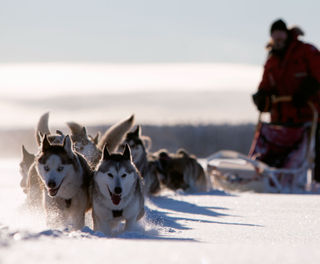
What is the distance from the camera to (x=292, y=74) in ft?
28.3

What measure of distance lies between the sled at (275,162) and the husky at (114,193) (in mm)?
4257

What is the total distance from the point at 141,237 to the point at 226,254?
3.86 ft

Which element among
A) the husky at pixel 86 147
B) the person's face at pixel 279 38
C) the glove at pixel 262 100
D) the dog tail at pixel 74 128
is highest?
the person's face at pixel 279 38

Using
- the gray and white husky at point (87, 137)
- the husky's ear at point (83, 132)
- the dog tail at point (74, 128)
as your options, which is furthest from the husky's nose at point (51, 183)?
the dog tail at point (74, 128)

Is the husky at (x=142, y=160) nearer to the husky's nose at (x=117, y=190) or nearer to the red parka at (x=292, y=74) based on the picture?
the red parka at (x=292, y=74)

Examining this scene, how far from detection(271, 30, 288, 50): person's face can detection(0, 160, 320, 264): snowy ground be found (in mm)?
2292

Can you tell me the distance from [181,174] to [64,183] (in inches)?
189

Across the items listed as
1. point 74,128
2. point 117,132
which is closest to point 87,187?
point 74,128

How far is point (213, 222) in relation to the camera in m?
4.92

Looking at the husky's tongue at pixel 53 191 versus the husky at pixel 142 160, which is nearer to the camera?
the husky's tongue at pixel 53 191

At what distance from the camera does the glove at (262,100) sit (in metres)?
8.82

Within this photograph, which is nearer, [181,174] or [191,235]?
[191,235]

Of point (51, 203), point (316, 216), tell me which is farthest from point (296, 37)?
point (51, 203)

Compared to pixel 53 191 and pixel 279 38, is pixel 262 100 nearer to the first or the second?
pixel 279 38
